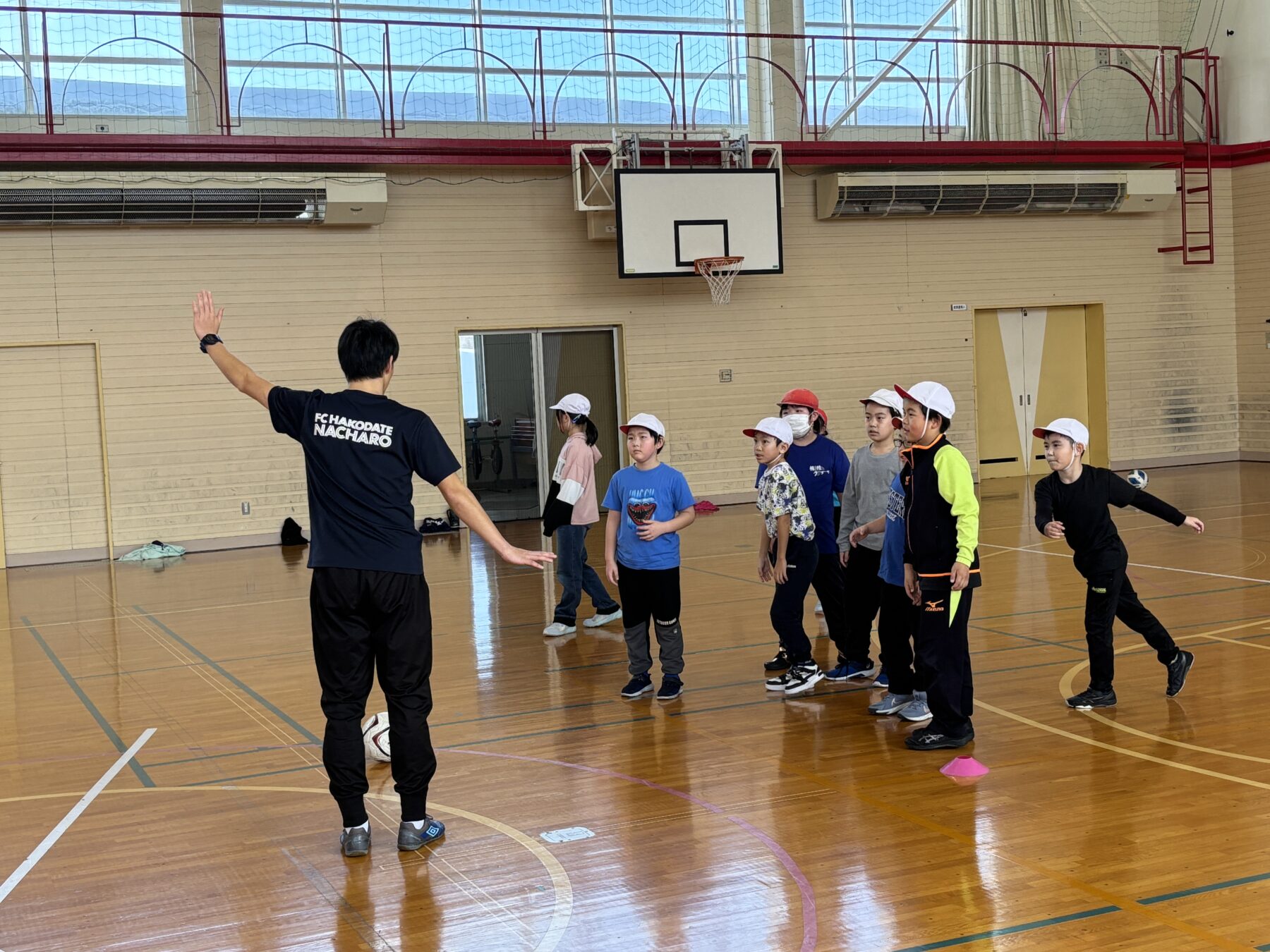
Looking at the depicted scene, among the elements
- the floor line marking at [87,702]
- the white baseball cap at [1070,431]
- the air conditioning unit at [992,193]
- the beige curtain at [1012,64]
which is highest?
the beige curtain at [1012,64]

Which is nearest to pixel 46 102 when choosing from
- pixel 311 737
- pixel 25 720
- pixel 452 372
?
pixel 452 372

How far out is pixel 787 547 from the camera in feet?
23.1

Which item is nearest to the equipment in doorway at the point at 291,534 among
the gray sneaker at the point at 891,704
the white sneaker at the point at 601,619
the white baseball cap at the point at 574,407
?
the white sneaker at the point at 601,619

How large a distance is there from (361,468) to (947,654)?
9.45 ft

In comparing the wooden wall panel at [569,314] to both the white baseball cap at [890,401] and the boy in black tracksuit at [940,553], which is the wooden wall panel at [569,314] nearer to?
the white baseball cap at [890,401]

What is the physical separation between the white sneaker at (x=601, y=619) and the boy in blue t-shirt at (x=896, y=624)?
327cm

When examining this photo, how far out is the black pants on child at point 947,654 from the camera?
5.79 meters

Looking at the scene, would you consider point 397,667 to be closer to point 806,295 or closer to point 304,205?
point 304,205

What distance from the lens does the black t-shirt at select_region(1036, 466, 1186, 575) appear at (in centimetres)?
651

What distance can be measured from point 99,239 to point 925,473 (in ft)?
41.8

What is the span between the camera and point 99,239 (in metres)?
15.4

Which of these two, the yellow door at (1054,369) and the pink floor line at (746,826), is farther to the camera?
the yellow door at (1054,369)

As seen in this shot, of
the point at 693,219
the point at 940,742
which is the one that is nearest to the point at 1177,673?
the point at 940,742

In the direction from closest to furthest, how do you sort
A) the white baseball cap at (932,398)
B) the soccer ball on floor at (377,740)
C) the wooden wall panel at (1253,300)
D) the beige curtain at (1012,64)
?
1. the white baseball cap at (932,398)
2. the soccer ball on floor at (377,740)
3. the beige curtain at (1012,64)
4. the wooden wall panel at (1253,300)
